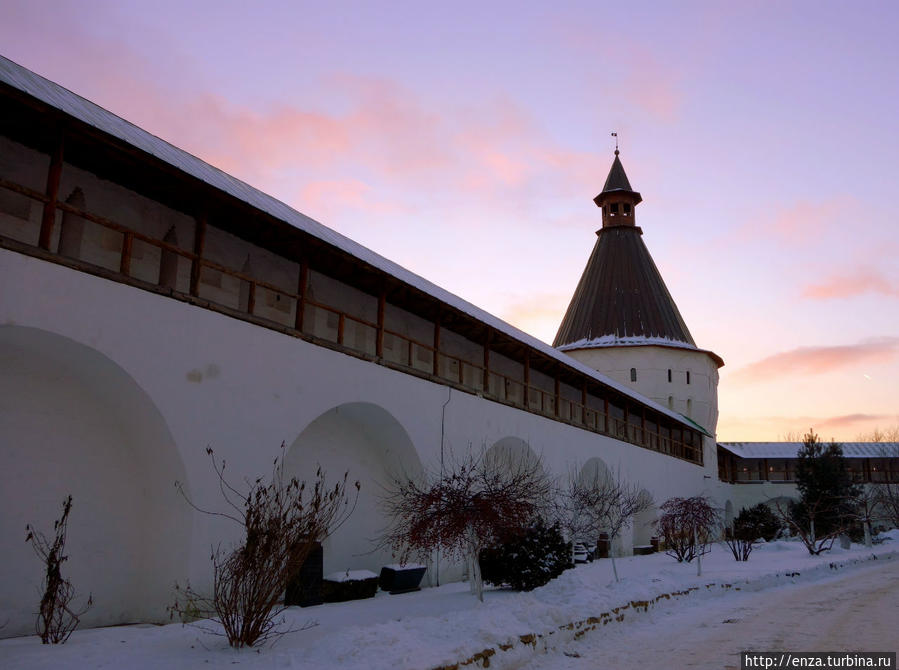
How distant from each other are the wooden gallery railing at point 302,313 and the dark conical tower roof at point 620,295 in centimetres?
1171

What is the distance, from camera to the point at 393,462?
14961 millimetres

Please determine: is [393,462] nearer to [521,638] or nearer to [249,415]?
[249,415]

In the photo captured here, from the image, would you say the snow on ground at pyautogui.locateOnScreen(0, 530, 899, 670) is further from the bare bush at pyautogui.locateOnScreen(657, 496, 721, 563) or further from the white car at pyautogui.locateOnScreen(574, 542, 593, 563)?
the white car at pyautogui.locateOnScreen(574, 542, 593, 563)

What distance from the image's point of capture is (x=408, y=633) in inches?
292

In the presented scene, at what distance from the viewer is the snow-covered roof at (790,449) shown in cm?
4500

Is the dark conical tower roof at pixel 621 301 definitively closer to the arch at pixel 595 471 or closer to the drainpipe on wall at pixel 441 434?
the arch at pixel 595 471

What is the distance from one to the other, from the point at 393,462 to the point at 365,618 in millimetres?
5296

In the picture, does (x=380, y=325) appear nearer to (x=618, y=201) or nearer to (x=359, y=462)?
(x=359, y=462)

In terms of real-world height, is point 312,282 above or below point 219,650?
above

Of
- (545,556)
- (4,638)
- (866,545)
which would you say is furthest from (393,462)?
(866,545)

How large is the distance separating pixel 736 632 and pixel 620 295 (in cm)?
3271

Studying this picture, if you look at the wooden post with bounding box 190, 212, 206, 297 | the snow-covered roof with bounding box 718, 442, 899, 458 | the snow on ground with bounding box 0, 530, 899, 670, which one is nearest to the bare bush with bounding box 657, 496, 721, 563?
the snow on ground with bounding box 0, 530, 899, 670

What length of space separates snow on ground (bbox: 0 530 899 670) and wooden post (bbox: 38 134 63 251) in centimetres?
415

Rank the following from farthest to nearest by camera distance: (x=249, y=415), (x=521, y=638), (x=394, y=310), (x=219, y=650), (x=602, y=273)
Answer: (x=602, y=273)
(x=394, y=310)
(x=249, y=415)
(x=521, y=638)
(x=219, y=650)
